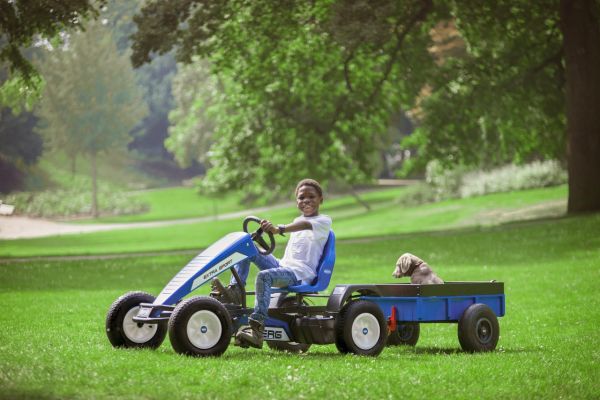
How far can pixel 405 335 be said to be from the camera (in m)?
11.8

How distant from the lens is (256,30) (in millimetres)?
27703

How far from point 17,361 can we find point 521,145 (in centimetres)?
2552

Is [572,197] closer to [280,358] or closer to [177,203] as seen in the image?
[280,358]

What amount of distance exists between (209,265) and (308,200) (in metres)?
1.32

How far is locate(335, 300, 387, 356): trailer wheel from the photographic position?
10030 mm

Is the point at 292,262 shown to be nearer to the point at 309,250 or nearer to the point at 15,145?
the point at 309,250

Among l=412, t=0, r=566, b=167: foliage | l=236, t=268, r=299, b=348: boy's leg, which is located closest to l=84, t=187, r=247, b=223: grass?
l=412, t=0, r=566, b=167: foliage

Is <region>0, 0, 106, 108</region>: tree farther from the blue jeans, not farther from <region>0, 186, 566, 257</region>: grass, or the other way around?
<region>0, 186, 566, 257</region>: grass

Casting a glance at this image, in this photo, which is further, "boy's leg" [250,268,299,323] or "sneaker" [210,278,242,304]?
"sneaker" [210,278,242,304]

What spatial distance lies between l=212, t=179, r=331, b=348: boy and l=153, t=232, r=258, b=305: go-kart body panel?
0.18 meters

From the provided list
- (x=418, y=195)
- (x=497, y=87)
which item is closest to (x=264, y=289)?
(x=497, y=87)

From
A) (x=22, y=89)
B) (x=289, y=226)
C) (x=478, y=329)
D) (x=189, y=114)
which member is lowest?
(x=478, y=329)

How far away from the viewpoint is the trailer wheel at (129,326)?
396 inches

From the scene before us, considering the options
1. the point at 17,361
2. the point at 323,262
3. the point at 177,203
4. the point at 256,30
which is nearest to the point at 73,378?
the point at 17,361
